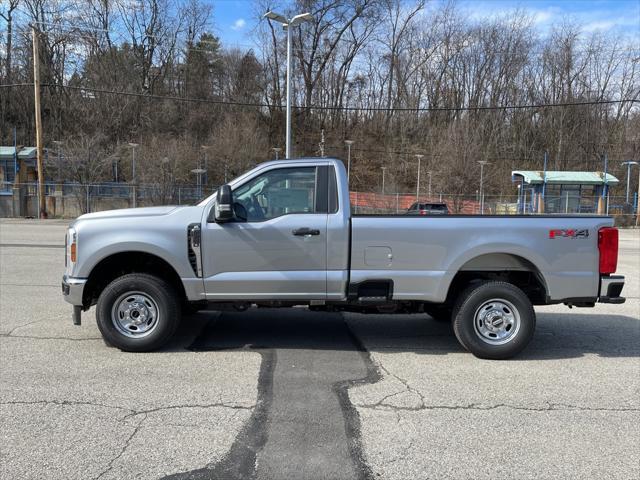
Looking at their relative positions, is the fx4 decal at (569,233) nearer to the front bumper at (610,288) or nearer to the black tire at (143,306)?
the front bumper at (610,288)

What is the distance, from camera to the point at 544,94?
214 ft

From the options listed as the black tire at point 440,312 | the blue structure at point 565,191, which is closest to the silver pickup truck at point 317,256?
the black tire at point 440,312

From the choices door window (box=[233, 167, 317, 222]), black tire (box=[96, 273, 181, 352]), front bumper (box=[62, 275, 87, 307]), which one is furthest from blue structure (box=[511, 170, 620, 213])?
A: front bumper (box=[62, 275, 87, 307])

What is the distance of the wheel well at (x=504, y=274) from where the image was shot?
5.81 metres

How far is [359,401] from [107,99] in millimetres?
58870

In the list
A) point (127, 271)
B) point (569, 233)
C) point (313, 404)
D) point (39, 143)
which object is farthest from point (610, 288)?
point (39, 143)

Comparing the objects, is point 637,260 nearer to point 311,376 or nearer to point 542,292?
point 542,292

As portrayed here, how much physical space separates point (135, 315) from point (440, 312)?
386 centimetres

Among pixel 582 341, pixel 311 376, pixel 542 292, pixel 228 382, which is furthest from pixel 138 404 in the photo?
pixel 582 341

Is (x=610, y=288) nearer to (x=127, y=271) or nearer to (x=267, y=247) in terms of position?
(x=267, y=247)

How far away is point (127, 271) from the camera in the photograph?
238 inches

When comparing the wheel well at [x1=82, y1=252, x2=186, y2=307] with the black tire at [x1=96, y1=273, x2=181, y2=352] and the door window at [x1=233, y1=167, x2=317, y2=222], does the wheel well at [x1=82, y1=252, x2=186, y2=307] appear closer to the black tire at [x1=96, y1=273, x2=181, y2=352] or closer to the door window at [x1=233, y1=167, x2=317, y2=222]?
the black tire at [x1=96, y1=273, x2=181, y2=352]

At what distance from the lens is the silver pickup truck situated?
18.2 feet

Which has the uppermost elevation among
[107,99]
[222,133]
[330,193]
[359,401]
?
[107,99]
